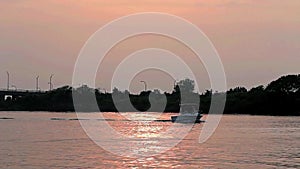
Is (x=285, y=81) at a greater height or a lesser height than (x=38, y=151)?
greater

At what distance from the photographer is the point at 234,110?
7298 inches

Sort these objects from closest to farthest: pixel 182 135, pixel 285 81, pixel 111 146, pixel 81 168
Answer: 1. pixel 81 168
2. pixel 111 146
3. pixel 182 135
4. pixel 285 81

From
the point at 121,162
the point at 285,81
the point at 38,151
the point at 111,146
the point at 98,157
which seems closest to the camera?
the point at 121,162

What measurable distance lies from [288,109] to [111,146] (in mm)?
121900

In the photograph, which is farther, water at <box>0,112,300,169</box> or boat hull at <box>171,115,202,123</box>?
boat hull at <box>171,115,202,123</box>

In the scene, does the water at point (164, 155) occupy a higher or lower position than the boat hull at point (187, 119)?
lower

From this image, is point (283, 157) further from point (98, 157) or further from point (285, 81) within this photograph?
point (285, 81)

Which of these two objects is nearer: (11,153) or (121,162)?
(121,162)

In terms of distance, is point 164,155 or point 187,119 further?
point 187,119

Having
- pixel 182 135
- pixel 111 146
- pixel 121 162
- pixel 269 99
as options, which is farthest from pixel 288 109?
pixel 121 162

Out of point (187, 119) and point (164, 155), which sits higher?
point (187, 119)

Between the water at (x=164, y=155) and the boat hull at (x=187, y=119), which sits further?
the boat hull at (x=187, y=119)

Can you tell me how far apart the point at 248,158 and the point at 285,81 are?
139921 millimetres

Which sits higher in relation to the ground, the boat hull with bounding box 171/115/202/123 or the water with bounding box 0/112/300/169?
the boat hull with bounding box 171/115/202/123
